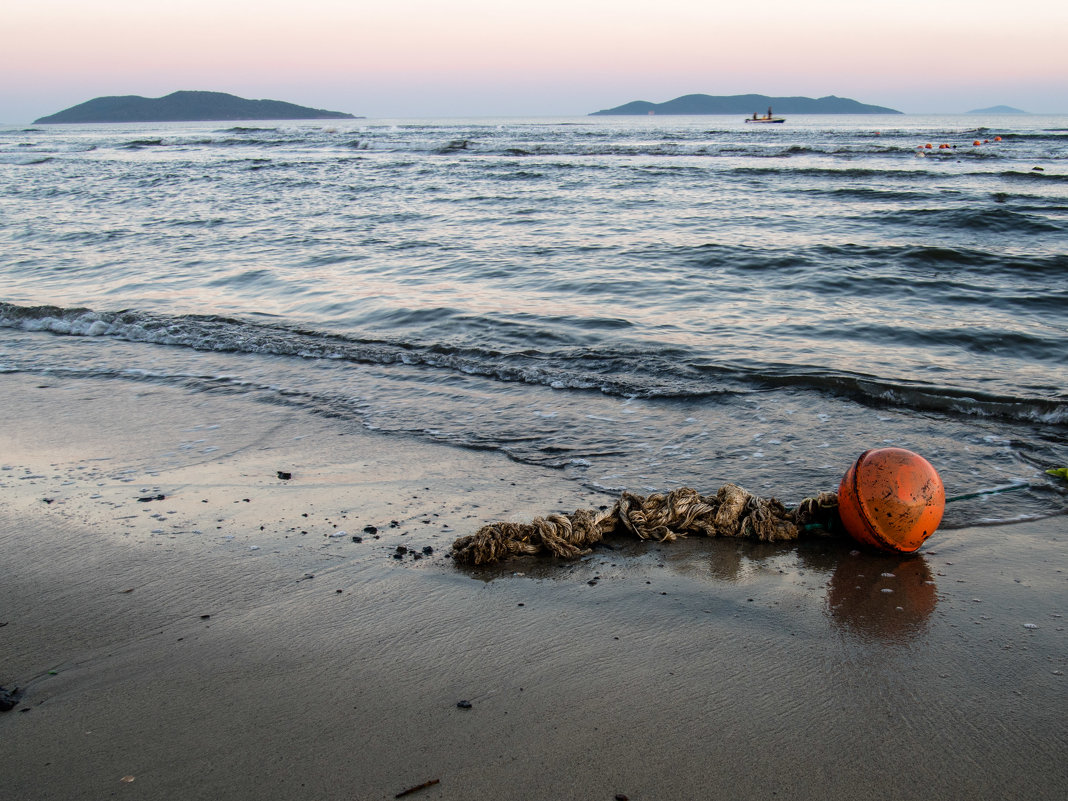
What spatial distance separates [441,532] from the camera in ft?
13.0

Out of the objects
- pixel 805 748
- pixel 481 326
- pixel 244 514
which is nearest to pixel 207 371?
pixel 481 326

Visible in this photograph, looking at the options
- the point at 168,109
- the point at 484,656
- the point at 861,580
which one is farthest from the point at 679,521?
the point at 168,109

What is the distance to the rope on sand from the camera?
3.72 meters

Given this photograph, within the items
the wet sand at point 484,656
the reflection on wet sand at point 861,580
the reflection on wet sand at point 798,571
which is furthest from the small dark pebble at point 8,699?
the reflection on wet sand at point 861,580

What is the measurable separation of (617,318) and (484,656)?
6.36 m

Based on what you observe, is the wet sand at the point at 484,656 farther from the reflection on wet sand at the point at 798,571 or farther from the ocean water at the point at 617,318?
the ocean water at the point at 617,318

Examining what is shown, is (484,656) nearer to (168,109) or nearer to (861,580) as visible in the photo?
(861,580)

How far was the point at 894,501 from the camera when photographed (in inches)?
139

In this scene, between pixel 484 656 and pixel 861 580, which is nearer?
pixel 484 656

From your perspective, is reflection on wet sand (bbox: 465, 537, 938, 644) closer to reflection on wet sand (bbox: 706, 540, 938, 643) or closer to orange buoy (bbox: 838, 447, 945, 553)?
reflection on wet sand (bbox: 706, 540, 938, 643)

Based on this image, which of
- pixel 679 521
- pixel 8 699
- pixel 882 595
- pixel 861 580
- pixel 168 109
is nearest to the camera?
pixel 8 699

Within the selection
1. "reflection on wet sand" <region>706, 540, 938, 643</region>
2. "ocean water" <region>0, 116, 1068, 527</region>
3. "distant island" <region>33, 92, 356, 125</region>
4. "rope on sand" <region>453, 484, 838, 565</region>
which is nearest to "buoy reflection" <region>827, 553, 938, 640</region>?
"reflection on wet sand" <region>706, 540, 938, 643</region>

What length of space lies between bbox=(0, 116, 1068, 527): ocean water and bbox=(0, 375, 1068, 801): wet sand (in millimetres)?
1054

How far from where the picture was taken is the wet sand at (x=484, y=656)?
2.26m
